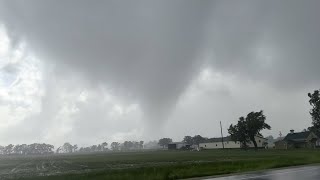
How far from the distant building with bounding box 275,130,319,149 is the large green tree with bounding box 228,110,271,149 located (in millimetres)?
12973

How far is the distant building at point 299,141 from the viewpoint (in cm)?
12189

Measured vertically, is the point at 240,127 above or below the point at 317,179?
above

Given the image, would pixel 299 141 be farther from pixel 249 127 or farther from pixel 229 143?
pixel 229 143

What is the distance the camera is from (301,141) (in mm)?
134000

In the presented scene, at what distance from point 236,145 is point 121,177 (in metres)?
145

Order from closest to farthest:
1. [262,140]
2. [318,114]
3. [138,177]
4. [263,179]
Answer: [263,179] < [138,177] < [318,114] < [262,140]

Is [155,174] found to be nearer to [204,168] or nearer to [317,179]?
[204,168]

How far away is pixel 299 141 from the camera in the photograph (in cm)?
13488

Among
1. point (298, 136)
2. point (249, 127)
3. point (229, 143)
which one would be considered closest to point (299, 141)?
point (298, 136)

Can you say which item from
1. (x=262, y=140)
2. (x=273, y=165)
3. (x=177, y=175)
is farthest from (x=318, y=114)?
(x=177, y=175)

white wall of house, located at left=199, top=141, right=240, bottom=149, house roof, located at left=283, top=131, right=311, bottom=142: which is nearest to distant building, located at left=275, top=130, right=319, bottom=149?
house roof, located at left=283, top=131, right=311, bottom=142

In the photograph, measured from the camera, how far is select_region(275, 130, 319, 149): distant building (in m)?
122

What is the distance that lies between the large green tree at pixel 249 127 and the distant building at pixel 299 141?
13.0 m

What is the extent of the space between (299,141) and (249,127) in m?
24.2
